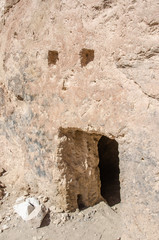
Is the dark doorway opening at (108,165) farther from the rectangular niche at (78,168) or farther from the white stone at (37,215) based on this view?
the white stone at (37,215)

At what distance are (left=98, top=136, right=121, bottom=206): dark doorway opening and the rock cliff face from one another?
1405 mm

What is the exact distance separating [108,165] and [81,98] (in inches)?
124

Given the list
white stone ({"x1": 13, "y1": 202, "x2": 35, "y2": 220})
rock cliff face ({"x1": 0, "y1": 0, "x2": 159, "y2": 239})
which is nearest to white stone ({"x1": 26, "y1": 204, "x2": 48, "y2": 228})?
white stone ({"x1": 13, "y1": 202, "x2": 35, "y2": 220})

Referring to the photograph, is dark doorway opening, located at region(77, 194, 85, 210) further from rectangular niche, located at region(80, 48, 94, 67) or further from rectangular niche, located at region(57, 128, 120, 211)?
rectangular niche, located at region(80, 48, 94, 67)

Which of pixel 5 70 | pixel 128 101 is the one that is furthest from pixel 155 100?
pixel 5 70

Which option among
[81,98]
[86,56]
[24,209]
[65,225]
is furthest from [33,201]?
[86,56]

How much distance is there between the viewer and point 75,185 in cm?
346

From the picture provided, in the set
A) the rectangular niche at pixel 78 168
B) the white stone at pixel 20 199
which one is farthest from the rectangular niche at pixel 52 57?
the white stone at pixel 20 199

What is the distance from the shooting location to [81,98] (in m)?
2.74

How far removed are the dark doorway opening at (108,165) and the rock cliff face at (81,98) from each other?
1405 millimetres

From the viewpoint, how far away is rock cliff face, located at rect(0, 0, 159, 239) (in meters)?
2.22

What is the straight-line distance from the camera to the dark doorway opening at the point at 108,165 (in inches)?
196

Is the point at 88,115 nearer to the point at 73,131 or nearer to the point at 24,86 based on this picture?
the point at 73,131

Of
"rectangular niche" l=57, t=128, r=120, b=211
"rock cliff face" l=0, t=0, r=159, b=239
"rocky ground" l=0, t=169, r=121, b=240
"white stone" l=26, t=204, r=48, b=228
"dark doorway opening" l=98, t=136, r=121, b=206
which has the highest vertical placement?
"rock cliff face" l=0, t=0, r=159, b=239
